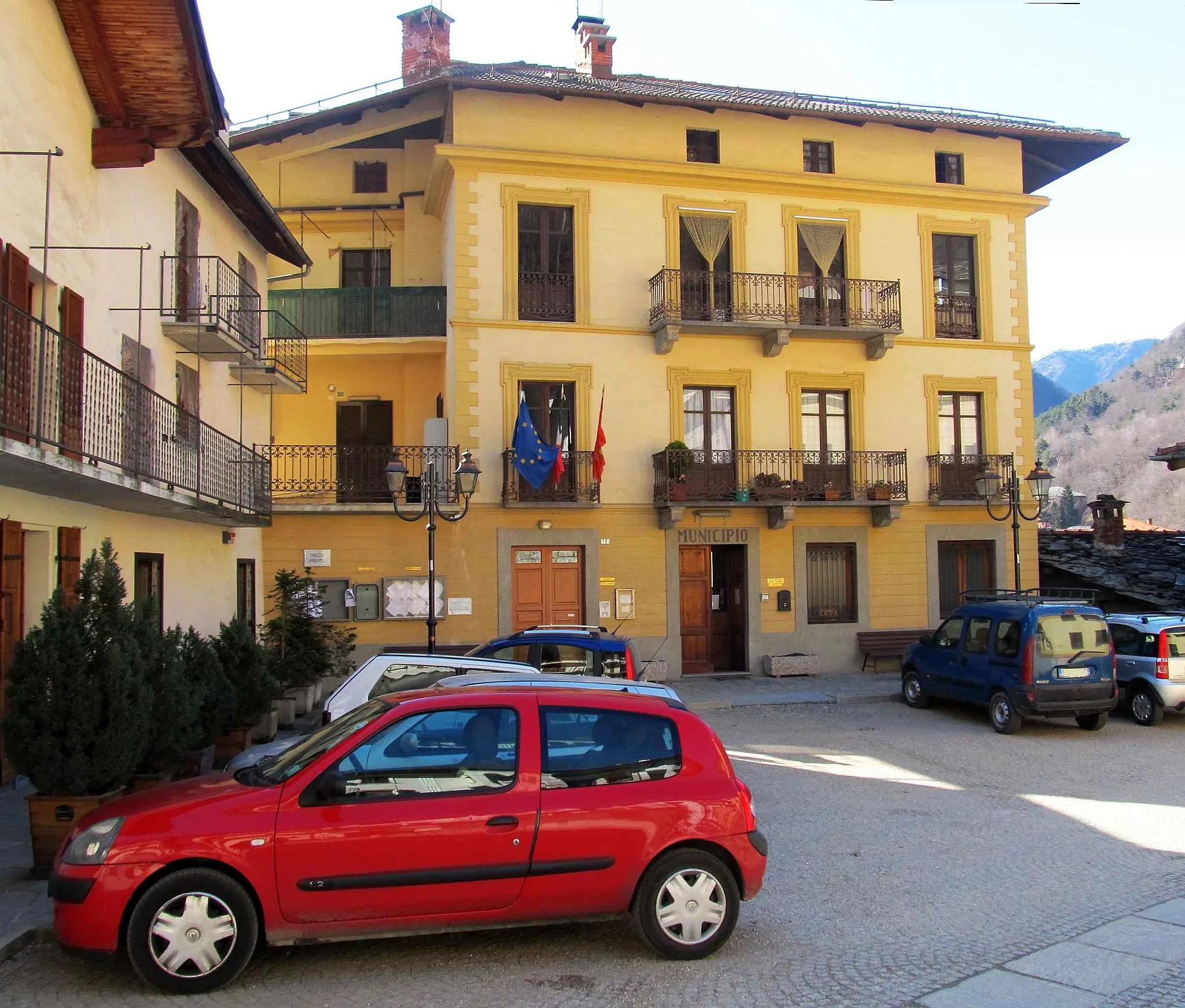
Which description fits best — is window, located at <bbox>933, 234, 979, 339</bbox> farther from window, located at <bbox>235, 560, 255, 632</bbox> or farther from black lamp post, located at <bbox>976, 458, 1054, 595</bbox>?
window, located at <bbox>235, 560, 255, 632</bbox>

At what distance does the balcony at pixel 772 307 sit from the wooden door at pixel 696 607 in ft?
14.5

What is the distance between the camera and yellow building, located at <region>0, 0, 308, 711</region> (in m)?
10.2

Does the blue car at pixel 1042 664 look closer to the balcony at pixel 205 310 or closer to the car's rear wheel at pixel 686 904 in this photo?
the car's rear wheel at pixel 686 904

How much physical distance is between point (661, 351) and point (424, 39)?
1202 centimetres

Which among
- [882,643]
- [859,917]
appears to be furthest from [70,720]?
[882,643]

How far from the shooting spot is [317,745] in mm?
6156

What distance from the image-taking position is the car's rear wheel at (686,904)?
19.2ft

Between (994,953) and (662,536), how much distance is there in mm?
15346

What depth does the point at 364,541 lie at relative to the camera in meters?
20.0

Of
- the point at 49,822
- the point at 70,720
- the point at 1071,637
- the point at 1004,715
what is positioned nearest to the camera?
the point at 49,822

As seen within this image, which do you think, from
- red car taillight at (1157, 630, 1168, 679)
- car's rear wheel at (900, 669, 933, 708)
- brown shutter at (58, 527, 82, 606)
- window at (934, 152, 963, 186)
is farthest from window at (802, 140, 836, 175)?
brown shutter at (58, 527, 82, 606)

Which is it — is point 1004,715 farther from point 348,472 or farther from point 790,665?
point 348,472

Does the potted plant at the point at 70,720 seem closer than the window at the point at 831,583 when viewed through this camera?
Yes

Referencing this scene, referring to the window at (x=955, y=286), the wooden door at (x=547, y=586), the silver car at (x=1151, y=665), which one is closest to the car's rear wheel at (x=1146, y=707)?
the silver car at (x=1151, y=665)
